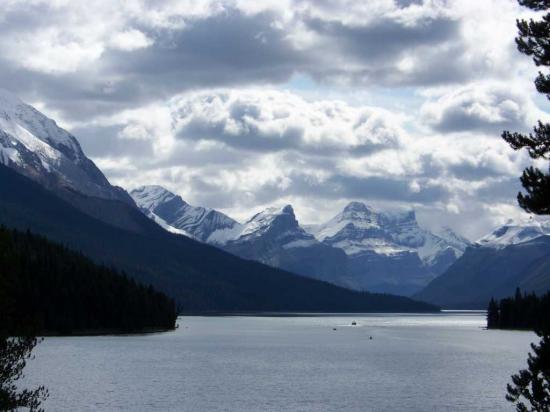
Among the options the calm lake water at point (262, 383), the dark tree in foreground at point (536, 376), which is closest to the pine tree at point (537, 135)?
the dark tree in foreground at point (536, 376)

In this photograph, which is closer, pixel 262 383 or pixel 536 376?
pixel 536 376

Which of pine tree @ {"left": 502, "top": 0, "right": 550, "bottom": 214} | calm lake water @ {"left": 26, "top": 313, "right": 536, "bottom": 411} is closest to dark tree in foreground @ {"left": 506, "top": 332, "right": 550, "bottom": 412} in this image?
pine tree @ {"left": 502, "top": 0, "right": 550, "bottom": 214}

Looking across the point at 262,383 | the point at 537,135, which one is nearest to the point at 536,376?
the point at 537,135

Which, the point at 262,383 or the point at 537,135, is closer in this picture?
the point at 537,135

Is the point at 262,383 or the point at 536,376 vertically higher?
the point at 536,376

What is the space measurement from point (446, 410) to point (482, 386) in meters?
31.0

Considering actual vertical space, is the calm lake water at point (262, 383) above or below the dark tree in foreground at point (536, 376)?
below

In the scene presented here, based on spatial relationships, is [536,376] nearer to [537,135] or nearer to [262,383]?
[537,135]

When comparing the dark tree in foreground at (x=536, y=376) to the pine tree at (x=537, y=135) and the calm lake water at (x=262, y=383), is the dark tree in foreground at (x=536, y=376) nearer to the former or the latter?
the pine tree at (x=537, y=135)

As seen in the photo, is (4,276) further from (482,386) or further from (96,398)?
(482,386)

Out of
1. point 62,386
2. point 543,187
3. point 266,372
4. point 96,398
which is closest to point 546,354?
point 543,187

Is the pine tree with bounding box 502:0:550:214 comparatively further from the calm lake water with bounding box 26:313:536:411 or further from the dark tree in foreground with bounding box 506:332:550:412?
the calm lake water with bounding box 26:313:536:411

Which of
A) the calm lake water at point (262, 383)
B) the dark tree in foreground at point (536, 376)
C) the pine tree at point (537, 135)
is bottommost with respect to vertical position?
the calm lake water at point (262, 383)

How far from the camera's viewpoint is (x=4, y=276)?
5919cm
